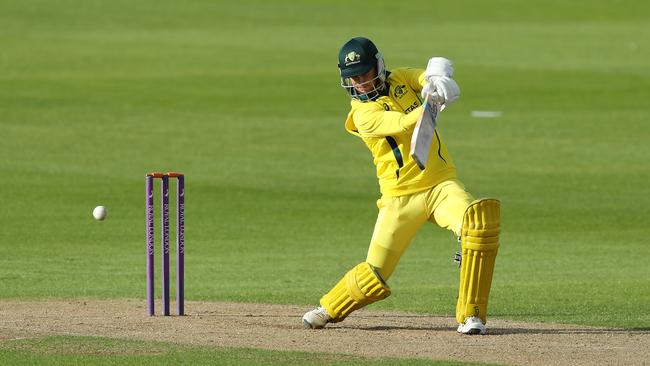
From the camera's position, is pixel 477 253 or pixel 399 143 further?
pixel 399 143

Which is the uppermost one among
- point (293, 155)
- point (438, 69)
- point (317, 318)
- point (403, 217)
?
point (438, 69)

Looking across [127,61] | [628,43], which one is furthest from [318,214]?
[628,43]

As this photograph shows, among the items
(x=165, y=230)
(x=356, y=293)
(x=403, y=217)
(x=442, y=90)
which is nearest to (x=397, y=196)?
(x=403, y=217)

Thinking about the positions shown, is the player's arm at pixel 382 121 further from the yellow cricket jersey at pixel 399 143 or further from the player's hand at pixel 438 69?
the player's hand at pixel 438 69

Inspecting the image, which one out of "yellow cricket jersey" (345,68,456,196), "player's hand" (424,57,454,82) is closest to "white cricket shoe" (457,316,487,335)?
"yellow cricket jersey" (345,68,456,196)

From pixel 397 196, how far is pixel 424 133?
0.78 meters

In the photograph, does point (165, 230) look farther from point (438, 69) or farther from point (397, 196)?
point (438, 69)

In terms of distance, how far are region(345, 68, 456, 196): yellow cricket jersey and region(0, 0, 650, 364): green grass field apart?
1.66 meters

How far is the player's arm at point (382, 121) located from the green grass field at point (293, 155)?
1773 mm

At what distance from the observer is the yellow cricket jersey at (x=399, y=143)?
9812 mm

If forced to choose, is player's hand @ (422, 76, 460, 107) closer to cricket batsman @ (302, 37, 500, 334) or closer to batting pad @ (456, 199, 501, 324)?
cricket batsman @ (302, 37, 500, 334)

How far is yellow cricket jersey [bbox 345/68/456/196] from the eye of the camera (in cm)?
981

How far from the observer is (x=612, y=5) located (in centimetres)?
5016

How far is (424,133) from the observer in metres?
9.29
